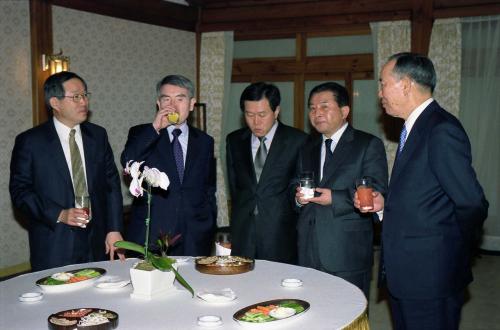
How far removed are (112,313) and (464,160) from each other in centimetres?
Answer: 161

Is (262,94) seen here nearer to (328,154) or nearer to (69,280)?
(328,154)

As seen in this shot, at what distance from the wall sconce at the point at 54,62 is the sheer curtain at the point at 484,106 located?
15.8ft

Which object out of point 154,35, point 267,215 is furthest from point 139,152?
point 154,35

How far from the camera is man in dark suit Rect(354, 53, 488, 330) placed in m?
2.53

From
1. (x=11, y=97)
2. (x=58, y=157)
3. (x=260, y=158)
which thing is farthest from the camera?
(x=11, y=97)

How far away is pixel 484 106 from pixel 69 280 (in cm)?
607

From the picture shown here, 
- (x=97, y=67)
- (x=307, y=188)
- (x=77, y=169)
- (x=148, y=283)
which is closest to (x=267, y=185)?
(x=307, y=188)

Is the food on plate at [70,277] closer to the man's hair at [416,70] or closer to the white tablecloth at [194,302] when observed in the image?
the white tablecloth at [194,302]

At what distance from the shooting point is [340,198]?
328 cm

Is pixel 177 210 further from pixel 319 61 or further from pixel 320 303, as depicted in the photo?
pixel 319 61

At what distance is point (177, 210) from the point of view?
3506 millimetres

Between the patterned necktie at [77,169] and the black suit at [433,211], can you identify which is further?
the patterned necktie at [77,169]

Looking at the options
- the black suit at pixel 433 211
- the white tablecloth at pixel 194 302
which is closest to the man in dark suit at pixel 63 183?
the white tablecloth at pixel 194 302

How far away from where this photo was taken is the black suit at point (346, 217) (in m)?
3.34
